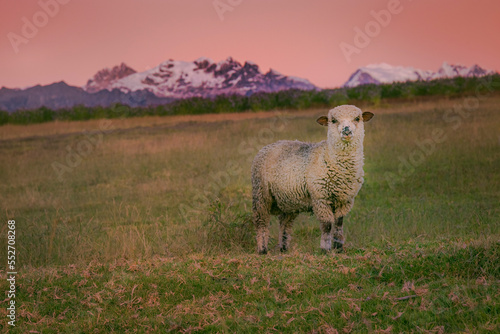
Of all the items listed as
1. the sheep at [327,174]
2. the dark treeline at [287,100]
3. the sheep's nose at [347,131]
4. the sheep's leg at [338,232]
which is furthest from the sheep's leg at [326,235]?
the dark treeline at [287,100]

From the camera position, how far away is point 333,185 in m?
7.40

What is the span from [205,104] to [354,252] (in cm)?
4026

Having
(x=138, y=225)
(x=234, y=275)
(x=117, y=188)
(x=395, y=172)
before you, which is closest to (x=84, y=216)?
(x=138, y=225)

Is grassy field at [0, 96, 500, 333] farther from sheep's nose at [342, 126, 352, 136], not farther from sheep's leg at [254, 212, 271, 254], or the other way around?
sheep's nose at [342, 126, 352, 136]

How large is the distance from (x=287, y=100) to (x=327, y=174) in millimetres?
36581

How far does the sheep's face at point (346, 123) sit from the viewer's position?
23.0 ft

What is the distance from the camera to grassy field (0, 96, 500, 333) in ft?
17.5

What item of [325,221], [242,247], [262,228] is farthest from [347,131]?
[242,247]

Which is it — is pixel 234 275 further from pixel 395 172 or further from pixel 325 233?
pixel 395 172

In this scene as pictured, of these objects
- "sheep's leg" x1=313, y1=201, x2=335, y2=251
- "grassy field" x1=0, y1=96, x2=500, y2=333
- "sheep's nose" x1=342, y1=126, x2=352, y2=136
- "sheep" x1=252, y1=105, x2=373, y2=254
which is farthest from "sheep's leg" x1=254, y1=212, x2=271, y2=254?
"sheep's nose" x1=342, y1=126, x2=352, y2=136

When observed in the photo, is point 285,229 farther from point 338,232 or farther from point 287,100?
point 287,100

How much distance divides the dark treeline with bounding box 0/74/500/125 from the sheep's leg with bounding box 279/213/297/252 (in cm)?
2886

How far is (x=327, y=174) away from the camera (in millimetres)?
7414

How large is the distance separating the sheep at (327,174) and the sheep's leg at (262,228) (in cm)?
35
